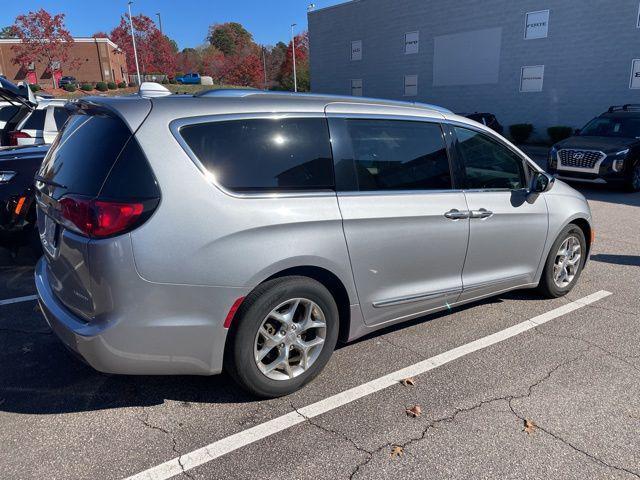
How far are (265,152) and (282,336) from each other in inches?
43.2

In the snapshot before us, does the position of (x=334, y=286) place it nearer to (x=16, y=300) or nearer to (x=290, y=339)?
(x=290, y=339)

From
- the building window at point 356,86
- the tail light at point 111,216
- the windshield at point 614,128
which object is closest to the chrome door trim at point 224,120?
the tail light at point 111,216

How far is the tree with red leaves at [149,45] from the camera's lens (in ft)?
221

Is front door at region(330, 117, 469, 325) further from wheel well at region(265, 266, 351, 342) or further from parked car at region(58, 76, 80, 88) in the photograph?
parked car at region(58, 76, 80, 88)

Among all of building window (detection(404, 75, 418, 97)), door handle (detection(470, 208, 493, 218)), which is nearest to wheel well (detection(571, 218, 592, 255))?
door handle (detection(470, 208, 493, 218))

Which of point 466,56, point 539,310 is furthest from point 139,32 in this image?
point 539,310

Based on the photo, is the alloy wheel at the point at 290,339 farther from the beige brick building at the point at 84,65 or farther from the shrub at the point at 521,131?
the beige brick building at the point at 84,65

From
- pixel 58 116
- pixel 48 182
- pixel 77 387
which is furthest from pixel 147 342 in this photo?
pixel 58 116

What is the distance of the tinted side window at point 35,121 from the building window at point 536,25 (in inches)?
860

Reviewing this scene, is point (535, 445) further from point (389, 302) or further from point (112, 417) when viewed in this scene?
point (112, 417)

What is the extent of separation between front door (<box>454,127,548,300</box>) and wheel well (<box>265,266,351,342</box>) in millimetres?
1118

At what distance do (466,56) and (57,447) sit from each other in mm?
27794

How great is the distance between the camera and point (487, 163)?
4.09m

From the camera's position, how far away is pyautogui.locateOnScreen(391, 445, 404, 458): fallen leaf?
263 cm
